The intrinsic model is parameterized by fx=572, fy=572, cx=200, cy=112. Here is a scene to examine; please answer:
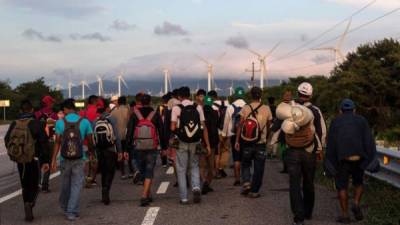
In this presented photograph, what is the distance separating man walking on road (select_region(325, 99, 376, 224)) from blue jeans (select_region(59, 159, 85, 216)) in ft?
11.4

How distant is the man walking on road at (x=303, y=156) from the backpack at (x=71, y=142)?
2.93m

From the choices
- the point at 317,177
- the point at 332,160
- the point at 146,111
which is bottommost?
the point at 317,177

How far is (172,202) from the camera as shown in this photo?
927cm

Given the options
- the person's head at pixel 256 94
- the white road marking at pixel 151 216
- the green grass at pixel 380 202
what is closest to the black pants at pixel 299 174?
the green grass at pixel 380 202

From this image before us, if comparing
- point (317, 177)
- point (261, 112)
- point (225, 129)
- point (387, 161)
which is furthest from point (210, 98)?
point (387, 161)

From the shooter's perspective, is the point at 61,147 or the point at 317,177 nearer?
the point at 61,147

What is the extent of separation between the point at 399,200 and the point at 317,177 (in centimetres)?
360

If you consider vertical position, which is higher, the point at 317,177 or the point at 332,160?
the point at 332,160

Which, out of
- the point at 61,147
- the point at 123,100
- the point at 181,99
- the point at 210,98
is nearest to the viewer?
the point at 61,147

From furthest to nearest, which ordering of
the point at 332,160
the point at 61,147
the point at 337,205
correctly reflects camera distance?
the point at 337,205, the point at 61,147, the point at 332,160

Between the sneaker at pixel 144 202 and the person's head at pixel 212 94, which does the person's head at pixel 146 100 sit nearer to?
the sneaker at pixel 144 202

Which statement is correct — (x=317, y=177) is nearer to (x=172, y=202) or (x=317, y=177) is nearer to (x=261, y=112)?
(x=261, y=112)

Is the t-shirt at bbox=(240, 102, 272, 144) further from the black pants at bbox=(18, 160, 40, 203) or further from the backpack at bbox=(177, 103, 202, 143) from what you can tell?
the black pants at bbox=(18, 160, 40, 203)

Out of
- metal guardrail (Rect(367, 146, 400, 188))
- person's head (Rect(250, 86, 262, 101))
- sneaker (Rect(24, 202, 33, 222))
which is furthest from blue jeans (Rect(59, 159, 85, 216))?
metal guardrail (Rect(367, 146, 400, 188))
